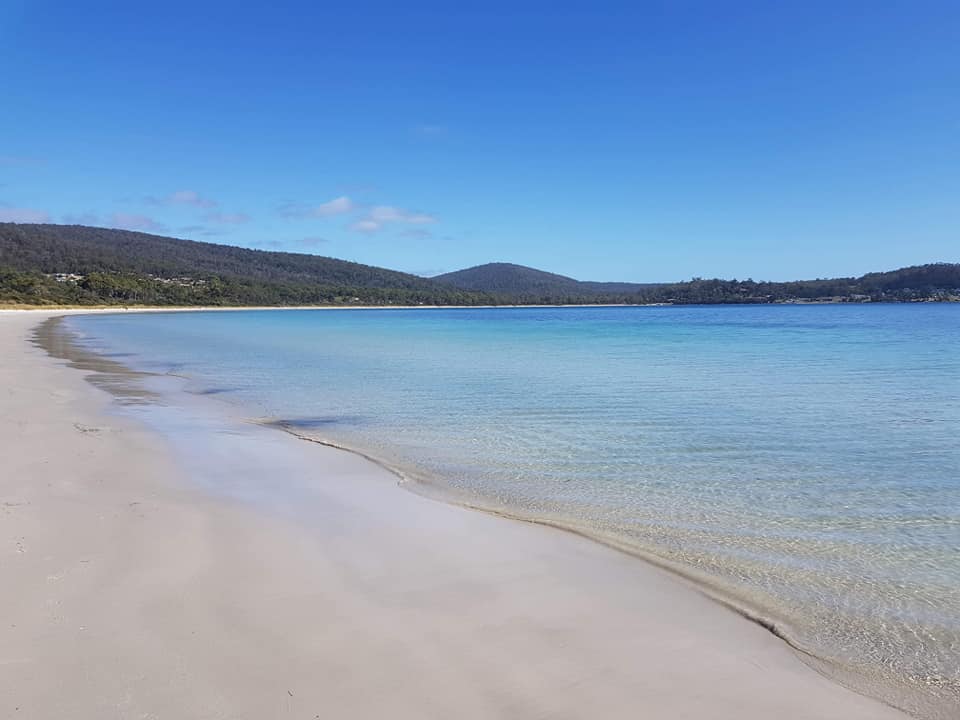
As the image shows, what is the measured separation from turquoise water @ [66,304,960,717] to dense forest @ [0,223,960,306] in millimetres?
86016

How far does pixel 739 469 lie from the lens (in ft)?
24.0

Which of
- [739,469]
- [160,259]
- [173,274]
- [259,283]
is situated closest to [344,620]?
[739,469]

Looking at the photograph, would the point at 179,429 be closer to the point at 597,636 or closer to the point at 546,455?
the point at 546,455

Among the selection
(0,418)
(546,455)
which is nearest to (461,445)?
(546,455)

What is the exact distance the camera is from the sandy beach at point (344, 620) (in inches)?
111

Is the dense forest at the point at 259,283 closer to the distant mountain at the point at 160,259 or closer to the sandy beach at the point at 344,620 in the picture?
the distant mountain at the point at 160,259

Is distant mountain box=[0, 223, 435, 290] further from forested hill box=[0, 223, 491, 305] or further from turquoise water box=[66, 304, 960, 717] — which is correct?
turquoise water box=[66, 304, 960, 717]

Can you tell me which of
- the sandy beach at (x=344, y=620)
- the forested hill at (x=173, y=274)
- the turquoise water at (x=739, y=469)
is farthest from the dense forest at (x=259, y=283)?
the sandy beach at (x=344, y=620)

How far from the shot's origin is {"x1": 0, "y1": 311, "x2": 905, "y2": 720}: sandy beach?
2811mm

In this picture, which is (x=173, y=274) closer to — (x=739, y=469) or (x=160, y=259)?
(x=160, y=259)

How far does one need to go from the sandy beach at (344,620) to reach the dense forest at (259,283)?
298 feet

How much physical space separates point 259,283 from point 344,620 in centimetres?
14797

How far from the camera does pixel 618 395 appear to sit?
44.2 feet

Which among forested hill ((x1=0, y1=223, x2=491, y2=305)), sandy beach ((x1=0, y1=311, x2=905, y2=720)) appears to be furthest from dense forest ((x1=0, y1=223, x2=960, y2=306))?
sandy beach ((x1=0, y1=311, x2=905, y2=720))
